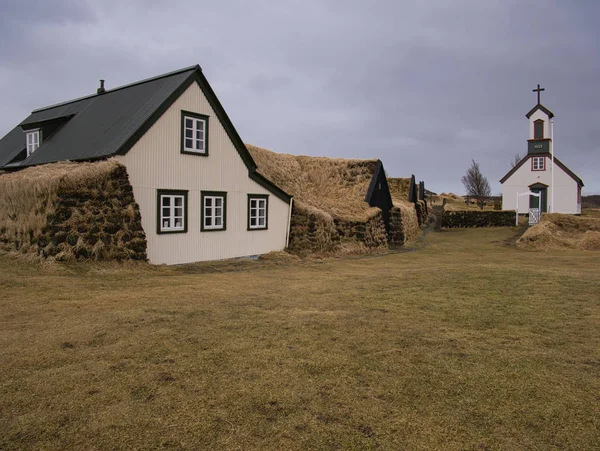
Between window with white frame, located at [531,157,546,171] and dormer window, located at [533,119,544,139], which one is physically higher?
dormer window, located at [533,119,544,139]

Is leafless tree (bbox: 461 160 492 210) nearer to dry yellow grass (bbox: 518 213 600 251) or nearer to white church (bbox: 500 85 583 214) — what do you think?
white church (bbox: 500 85 583 214)

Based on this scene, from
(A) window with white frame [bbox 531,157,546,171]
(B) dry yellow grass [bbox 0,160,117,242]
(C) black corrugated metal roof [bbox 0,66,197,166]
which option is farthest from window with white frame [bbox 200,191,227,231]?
(A) window with white frame [bbox 531,157,546,171]

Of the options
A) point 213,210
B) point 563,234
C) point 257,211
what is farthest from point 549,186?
point 213,210

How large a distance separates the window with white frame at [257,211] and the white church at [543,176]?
40.2 metres

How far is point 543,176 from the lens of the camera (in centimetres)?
5184

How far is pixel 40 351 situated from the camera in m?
6.28

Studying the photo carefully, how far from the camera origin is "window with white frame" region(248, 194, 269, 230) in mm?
20812

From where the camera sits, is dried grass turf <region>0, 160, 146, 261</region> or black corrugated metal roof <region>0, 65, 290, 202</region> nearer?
dried grass turf <region>0, 160, 146, 261</region>

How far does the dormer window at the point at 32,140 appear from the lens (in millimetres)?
21247

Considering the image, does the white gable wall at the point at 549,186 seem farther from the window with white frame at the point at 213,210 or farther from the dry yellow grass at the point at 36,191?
the dry yellow grass at the point at 36,191

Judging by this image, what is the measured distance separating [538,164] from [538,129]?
12.8ft

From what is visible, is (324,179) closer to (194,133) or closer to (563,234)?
(194,133)

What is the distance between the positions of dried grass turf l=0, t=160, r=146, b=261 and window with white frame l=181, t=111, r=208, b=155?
334 centimetres

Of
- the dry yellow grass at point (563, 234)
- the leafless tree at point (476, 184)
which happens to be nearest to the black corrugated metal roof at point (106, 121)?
the dry yellow grass at point (563, 234)
